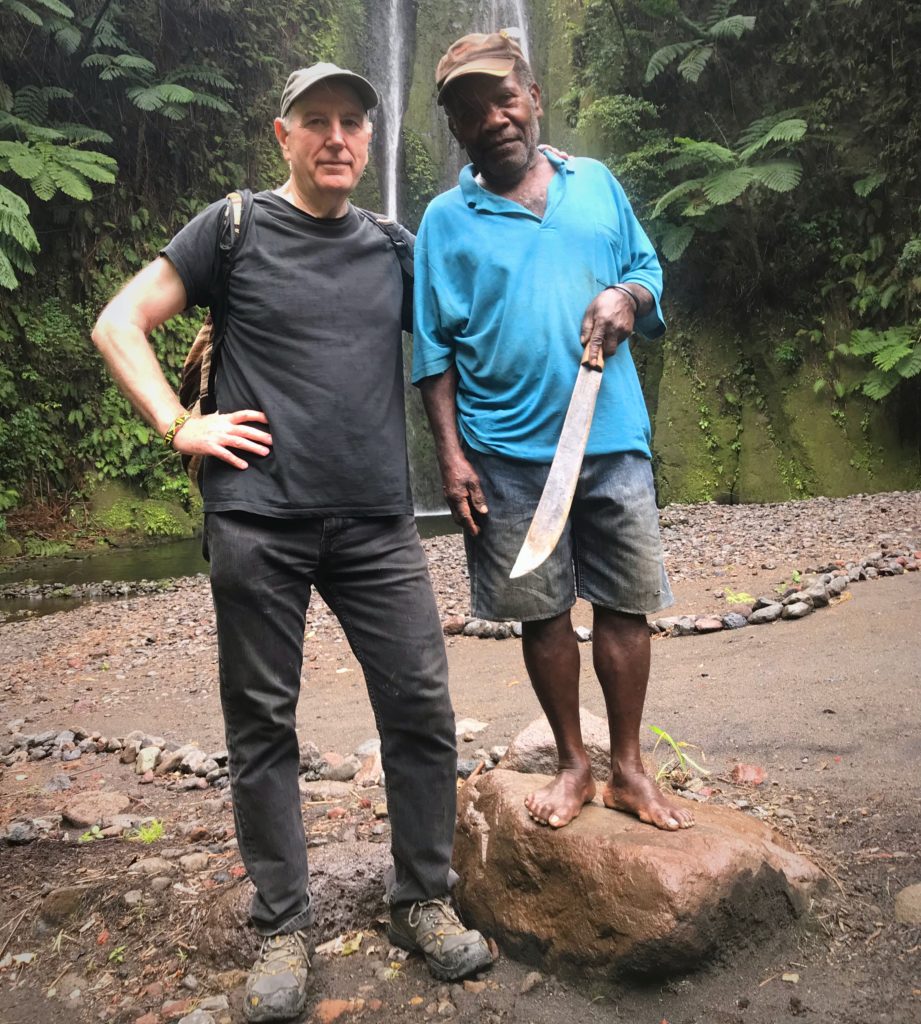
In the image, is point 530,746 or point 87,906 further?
point 530,746

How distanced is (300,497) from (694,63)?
12191mm

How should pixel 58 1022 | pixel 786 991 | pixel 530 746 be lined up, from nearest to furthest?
1. pixel 786 991
2. pixel 58 1022
3. pixel 530 746

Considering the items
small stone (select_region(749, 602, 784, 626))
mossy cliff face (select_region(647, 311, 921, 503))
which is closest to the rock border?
small stone (select_region(749, 602, 784, 626))

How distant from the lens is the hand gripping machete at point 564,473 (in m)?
2.25

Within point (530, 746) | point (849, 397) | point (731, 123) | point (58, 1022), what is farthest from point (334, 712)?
point (731, 123)

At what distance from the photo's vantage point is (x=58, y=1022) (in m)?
2.37

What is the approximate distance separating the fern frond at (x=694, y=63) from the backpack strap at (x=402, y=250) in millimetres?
11304

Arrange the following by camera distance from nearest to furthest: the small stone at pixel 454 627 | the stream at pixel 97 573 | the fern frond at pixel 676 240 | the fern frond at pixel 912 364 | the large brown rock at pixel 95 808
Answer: the large brown rock at pixel 95 808 → the small stone at pixel 454 627 → the stream at pixel 97 573 → the fern frond at pixel 912 364 → the fern frond at pixel 676 240

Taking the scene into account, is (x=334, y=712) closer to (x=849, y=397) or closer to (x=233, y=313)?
(x=233, y=313)

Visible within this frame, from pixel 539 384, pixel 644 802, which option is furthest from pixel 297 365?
pixel 644 802

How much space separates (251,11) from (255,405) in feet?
53.5

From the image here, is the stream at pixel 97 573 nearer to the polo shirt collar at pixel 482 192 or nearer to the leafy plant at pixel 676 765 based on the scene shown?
the leafy plant at pixel 676 765

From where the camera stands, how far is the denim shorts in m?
2.47

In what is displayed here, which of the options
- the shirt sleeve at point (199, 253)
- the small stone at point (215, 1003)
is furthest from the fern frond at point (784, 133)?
the small stone at point (215, 1003)
